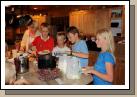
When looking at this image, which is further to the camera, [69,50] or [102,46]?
[69,50]

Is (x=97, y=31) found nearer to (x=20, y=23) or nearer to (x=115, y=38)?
(x=115, y=38)

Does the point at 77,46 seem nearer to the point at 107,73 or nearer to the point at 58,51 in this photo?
the point at 58,51

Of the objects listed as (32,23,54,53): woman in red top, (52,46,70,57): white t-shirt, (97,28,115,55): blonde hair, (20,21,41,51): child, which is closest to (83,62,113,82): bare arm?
(97,28,115,55): blonde hair

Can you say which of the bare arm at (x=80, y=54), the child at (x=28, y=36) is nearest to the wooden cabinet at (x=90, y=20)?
the bare arm at (x=80, y=54)

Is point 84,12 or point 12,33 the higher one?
point 84,12

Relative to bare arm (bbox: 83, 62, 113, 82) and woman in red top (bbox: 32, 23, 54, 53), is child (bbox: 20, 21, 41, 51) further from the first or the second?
bare arm (bbox: 83, 62, 113, 82)

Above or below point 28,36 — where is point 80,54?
below

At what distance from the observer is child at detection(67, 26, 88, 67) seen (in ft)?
5.98

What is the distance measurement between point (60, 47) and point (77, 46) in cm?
13

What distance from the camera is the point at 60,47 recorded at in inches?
73.0

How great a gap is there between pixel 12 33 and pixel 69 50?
1.45ft

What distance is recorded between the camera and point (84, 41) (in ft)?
6.02

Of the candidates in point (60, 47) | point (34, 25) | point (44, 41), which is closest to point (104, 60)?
point (60, 47)

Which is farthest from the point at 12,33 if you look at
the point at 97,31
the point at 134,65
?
the point at 134,65
